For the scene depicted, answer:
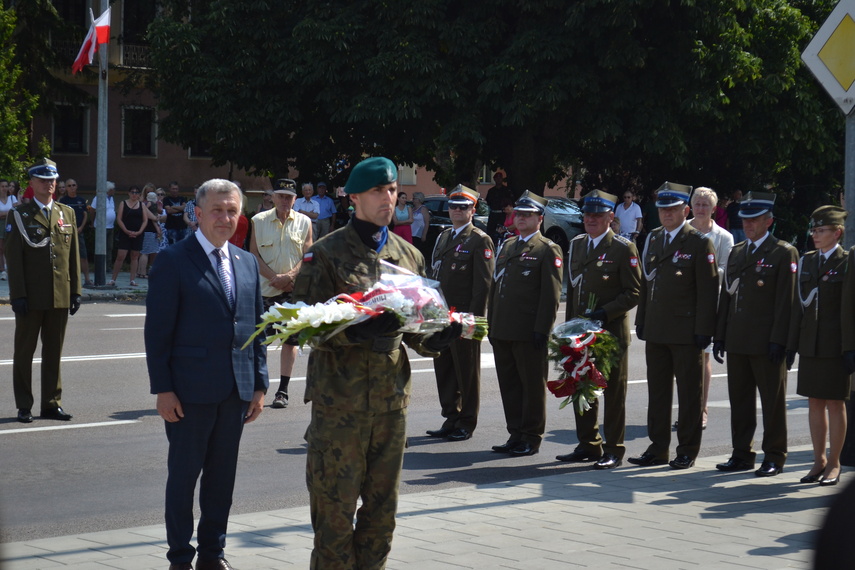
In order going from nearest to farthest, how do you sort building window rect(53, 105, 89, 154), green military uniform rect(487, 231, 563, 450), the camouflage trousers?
the camouflage trousers → green military uniform rect(487, 231, 563, 450) → building window rect(53, 105, 89, 154)

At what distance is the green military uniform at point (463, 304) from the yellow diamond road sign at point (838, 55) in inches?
136

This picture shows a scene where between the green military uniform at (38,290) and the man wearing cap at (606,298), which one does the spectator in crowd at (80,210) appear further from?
the man wearing cap at (606,298)

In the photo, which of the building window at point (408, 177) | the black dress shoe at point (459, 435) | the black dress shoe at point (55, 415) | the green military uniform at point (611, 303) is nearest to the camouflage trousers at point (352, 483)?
the green military uniform at point (611, 303)

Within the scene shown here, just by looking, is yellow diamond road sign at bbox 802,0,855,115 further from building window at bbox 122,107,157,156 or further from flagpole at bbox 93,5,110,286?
building window at bbox 122,107,157,156

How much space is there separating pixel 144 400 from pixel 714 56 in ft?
62.9

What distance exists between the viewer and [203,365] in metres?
5.91

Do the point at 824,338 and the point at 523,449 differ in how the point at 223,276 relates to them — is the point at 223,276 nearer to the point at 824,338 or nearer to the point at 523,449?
the point at 523,449

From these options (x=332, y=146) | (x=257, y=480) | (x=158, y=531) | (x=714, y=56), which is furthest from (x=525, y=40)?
(x=158, y=531)

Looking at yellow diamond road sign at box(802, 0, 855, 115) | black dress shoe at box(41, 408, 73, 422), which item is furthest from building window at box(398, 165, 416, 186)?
yellow diamond road sign at box(802, 0, 855, 115)

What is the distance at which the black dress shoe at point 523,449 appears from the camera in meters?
9.60

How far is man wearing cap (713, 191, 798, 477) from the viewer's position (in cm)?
892

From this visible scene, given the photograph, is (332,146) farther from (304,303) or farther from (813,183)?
(304,303)

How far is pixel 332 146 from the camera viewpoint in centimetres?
3048

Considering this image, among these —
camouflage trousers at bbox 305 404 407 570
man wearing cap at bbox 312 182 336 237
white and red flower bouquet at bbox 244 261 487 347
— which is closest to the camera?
white and red flower bouquet at bbox 244 261 487 347
